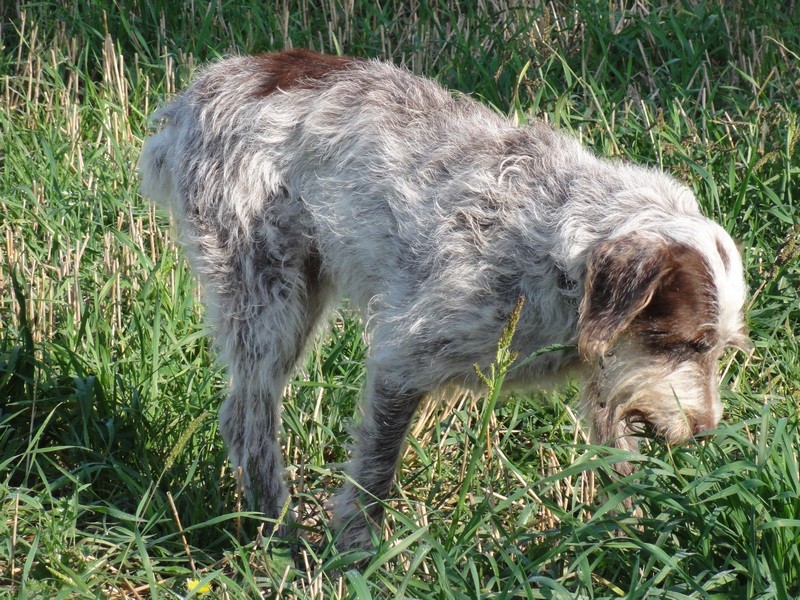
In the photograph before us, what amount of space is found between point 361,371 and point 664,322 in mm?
1908

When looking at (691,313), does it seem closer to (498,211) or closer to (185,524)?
(498,211)

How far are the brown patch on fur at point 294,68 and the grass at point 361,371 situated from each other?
1077mm

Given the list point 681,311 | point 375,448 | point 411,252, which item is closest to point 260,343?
point 375,448

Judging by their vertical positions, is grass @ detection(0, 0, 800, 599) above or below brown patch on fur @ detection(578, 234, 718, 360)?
below

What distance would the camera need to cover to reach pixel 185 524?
4.09m

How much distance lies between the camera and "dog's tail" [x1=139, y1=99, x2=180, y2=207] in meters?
4.64

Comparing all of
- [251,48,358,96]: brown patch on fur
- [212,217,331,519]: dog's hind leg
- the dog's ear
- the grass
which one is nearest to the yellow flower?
the grass

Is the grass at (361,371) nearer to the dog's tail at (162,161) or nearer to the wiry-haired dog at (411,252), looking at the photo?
the wiry-haired dog at (411,252)

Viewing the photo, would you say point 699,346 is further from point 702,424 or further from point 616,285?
point 616,285

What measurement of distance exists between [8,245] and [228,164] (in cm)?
157

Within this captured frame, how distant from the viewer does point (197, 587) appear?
322 centimetres

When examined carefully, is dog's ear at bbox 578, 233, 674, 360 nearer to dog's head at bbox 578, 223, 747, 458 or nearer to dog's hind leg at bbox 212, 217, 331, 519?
dog's head at bbox 578, 223, 747, 458

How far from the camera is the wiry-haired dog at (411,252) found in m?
3.36

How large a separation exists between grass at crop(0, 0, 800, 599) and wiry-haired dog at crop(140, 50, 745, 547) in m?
0.26
